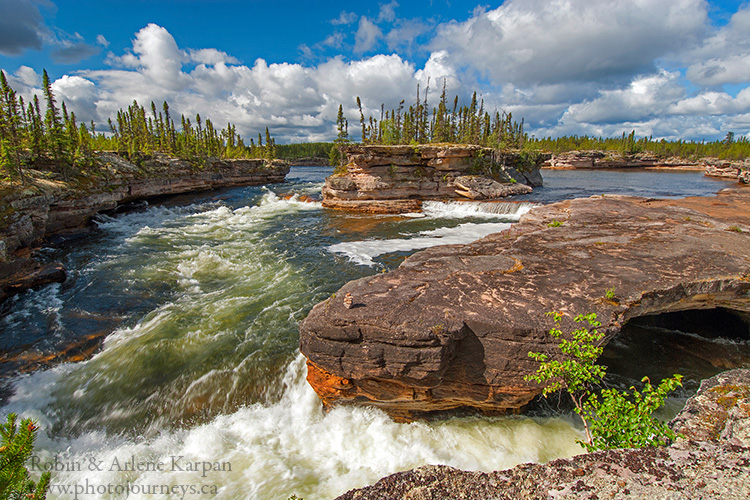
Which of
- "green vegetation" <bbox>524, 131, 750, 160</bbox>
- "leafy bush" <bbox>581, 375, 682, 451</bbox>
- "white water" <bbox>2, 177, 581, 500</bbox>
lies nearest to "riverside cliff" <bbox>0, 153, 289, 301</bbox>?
"white water" <bbox>2, 177, 581, 500</bbox>

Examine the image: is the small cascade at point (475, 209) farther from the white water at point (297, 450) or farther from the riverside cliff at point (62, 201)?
the riverside cliff at point (62, 201)

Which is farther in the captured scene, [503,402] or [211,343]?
[211,343]

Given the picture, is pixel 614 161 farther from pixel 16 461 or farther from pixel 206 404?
pixel 16 461

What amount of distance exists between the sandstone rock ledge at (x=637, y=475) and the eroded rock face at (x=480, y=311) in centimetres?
228

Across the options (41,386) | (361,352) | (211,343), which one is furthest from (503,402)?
(41,386)

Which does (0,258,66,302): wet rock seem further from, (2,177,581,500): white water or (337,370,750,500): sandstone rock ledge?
(337,370,750,500): sandstone rock ledge

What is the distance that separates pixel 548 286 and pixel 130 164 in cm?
4716

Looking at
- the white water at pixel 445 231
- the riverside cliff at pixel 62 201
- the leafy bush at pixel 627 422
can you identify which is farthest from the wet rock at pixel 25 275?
the leafy bush at pixel 627 422

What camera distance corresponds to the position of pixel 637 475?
3.36 meters

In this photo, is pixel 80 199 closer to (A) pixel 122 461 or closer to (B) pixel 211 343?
(B) pixel 211 343

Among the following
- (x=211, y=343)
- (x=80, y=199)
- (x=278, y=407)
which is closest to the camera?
(x=278, y=407)

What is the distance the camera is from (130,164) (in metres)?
37.9

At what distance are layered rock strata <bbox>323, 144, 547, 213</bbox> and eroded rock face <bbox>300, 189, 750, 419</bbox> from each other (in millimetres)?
27790

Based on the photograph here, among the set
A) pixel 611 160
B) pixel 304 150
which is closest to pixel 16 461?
pixel 611 160
